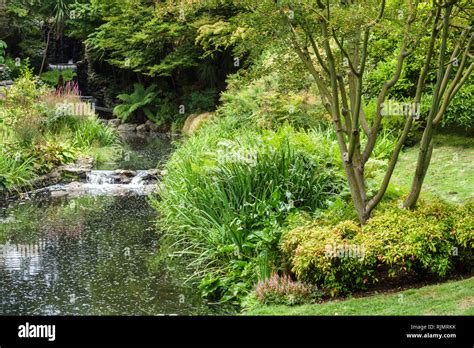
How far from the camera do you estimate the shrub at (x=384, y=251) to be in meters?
6.11

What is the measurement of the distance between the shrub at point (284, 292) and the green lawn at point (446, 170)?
7.70ft

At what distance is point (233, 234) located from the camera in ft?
24.7

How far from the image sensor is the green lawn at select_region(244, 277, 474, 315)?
17.2 ft

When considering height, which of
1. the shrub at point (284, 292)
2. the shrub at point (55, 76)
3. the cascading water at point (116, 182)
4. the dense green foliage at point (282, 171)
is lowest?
the shrub at point (284, 292)

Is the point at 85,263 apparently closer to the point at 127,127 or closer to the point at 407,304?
the point at 407,304

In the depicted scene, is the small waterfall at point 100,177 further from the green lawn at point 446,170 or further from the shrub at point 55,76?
the shrub at point 55,76

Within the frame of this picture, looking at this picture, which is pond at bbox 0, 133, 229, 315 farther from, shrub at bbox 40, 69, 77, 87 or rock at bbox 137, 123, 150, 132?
shrub at bbox 40, 69, 77, 87

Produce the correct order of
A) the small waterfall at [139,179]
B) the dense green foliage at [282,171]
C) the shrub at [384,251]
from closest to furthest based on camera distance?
the shrub at [384,251], the dense green foliage at [282,171], the small waterfall at [139,179]

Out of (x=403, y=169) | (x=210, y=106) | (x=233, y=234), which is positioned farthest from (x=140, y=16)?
(x=233, y=234)

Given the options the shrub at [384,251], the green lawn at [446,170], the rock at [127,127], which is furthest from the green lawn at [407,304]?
the rock at [127,127]

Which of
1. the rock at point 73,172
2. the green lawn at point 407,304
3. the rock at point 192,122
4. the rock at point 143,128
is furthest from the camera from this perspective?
the rock at point 143,128

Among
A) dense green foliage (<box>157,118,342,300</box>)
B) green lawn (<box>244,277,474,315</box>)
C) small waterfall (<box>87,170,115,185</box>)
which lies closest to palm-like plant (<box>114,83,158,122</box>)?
small waterfall (<box>87,170,115,185</box>)

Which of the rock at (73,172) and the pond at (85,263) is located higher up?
the rock at (73,172)
